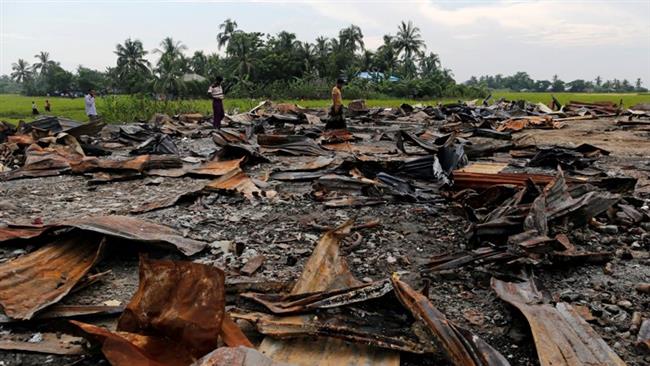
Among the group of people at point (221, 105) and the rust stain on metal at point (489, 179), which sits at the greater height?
the group of people at point (221, 105)

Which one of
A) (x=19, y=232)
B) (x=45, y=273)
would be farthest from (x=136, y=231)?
(x=19, y=232)

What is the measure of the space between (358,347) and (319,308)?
37cm

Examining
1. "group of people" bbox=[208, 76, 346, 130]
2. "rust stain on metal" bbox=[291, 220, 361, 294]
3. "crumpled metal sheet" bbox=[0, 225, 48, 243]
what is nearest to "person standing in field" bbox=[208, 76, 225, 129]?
"group of people" bbox=[208, 76, 346, 130]

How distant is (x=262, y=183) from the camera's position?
18.8ft

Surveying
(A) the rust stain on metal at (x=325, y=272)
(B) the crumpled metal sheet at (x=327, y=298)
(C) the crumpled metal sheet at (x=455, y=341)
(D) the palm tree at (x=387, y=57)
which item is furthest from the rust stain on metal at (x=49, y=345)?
(D) the palm tree at (x=387, y=57)

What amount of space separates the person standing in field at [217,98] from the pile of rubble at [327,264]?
5.39m

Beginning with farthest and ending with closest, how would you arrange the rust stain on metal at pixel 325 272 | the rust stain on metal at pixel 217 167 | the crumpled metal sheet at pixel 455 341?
the rust stain on metal at pixel 217 167 < the rust stain on metal at pixel 325 272 < the crumpled metal sheet at pixel 455 341

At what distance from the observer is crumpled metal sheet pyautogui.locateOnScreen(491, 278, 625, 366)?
80.2 inches

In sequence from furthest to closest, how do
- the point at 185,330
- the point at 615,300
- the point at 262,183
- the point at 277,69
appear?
the point at 277,69
the point at 262,183
the point at 615,300
the point at 185,330

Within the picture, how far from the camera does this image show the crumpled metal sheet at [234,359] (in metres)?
1.72

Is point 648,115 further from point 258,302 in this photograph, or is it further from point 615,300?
point 258,302

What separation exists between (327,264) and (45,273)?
70.5 inches

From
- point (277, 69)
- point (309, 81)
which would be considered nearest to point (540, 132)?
point (309, 81)

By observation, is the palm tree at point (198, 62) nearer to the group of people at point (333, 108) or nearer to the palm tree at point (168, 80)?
the palm tree at point (168, 80)
